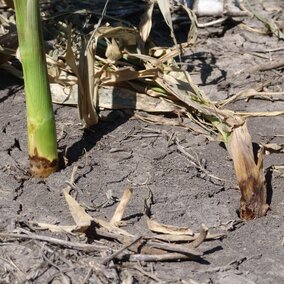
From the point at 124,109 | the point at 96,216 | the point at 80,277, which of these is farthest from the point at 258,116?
the point at 80,277

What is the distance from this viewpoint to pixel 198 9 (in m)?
4.29

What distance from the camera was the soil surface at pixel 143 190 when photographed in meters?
2.51

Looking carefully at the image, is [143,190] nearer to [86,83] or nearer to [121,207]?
[121,207]

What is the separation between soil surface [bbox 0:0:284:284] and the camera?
2.51 meters

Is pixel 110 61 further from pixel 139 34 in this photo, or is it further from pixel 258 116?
pixel 258 116

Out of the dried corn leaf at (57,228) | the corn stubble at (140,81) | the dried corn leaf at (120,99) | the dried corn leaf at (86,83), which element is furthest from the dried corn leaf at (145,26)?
the dried corn leaf at (57,228)

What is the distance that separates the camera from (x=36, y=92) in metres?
2.78

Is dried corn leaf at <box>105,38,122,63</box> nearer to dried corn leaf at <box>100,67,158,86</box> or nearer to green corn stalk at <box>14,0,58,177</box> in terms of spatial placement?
dried corn leaf at <box>100,67,158,86</box>

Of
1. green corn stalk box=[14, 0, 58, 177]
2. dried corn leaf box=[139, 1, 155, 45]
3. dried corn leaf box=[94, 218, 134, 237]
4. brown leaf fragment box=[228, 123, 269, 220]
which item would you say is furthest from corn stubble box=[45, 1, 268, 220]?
dried corn leaf box=[94, 218, 134, 237]

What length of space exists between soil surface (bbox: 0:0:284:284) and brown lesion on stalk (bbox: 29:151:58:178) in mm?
28

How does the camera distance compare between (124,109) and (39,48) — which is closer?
(39,48)

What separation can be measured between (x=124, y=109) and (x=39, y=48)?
743mm

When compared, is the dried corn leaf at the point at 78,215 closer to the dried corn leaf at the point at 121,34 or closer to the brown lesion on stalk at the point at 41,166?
the brown lesion on stalk at the point at 41,166

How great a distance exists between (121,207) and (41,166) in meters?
0.39
